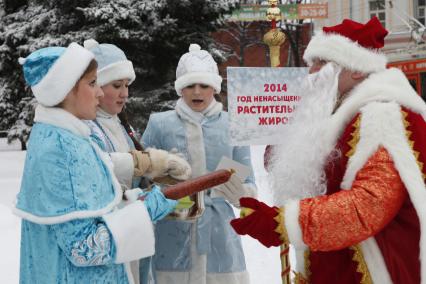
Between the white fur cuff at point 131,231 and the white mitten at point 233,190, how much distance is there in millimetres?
1343

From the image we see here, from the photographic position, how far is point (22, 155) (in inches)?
739

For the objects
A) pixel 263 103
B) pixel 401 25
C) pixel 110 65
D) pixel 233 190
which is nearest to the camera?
pixel 263 103

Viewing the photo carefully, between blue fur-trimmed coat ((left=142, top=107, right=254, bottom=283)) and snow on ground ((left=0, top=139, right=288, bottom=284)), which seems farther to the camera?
snow on ground ((left=0, top=139, right=288, bottom=284))

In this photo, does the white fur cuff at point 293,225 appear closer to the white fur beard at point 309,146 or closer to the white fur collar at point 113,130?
the white fur beard at point 309,146

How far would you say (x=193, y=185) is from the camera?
2.59 meters

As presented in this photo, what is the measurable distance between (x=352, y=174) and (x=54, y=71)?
1262mm

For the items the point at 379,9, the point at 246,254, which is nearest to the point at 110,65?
the point at 246,254

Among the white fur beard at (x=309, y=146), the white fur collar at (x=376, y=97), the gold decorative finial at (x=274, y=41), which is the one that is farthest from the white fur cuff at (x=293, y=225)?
the gold decorative finial at (x=274, y=41)

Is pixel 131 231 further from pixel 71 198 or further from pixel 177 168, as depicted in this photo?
pixel 177 168

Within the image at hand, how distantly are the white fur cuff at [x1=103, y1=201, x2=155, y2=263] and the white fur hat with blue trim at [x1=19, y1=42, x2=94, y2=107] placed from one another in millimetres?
536

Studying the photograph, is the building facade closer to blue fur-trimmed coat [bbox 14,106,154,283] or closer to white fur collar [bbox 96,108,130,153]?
white fur collar [bbox 96,108,130,153]

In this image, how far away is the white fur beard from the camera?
2.33m

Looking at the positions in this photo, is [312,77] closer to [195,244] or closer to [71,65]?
[71,65]

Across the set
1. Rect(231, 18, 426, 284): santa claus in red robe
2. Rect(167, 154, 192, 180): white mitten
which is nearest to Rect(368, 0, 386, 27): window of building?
A: Rect(167, 154, 192, 180): white mitten
